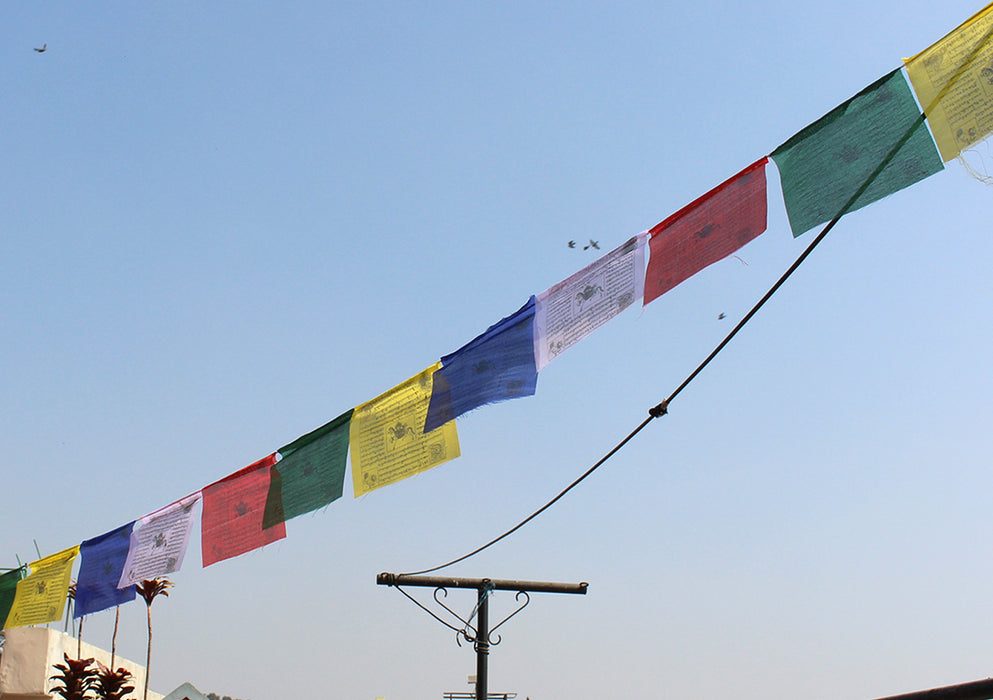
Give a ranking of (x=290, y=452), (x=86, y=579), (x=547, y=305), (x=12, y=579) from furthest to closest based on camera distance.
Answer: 1. (x=12, y=579)
2. (x=86, y=579)
3. (x=290, y=452)
4. (x=547, y=305)

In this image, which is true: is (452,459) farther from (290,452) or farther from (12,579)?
(12,579)

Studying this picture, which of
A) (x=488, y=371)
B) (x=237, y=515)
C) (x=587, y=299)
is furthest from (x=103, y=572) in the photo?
(x=587, y=299)

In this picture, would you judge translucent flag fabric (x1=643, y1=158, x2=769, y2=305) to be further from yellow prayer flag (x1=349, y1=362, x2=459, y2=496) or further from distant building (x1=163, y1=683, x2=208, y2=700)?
distant building (x1=163, y1=683, x2=208, y2=700)

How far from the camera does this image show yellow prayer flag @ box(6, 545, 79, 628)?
9250 mm

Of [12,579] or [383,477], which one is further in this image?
[12,579]

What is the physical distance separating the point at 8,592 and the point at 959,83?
31.7ft

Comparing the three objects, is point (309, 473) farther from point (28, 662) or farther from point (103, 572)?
point (28, 662)

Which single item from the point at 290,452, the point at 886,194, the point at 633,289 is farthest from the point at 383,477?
the point at 886,194

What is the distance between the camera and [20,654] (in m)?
23.0

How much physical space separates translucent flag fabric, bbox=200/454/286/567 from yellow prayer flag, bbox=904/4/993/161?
17.7 feet

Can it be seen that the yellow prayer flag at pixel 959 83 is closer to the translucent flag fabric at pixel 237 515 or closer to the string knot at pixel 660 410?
the string knot at pixel 660 410

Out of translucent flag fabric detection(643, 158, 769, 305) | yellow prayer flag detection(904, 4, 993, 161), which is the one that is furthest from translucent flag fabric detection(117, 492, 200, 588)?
yellow prayer flag detection(904, 4, 993, 161)

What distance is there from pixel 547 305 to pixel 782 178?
1.72 m

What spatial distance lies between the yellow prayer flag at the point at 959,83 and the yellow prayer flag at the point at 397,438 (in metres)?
3.53
